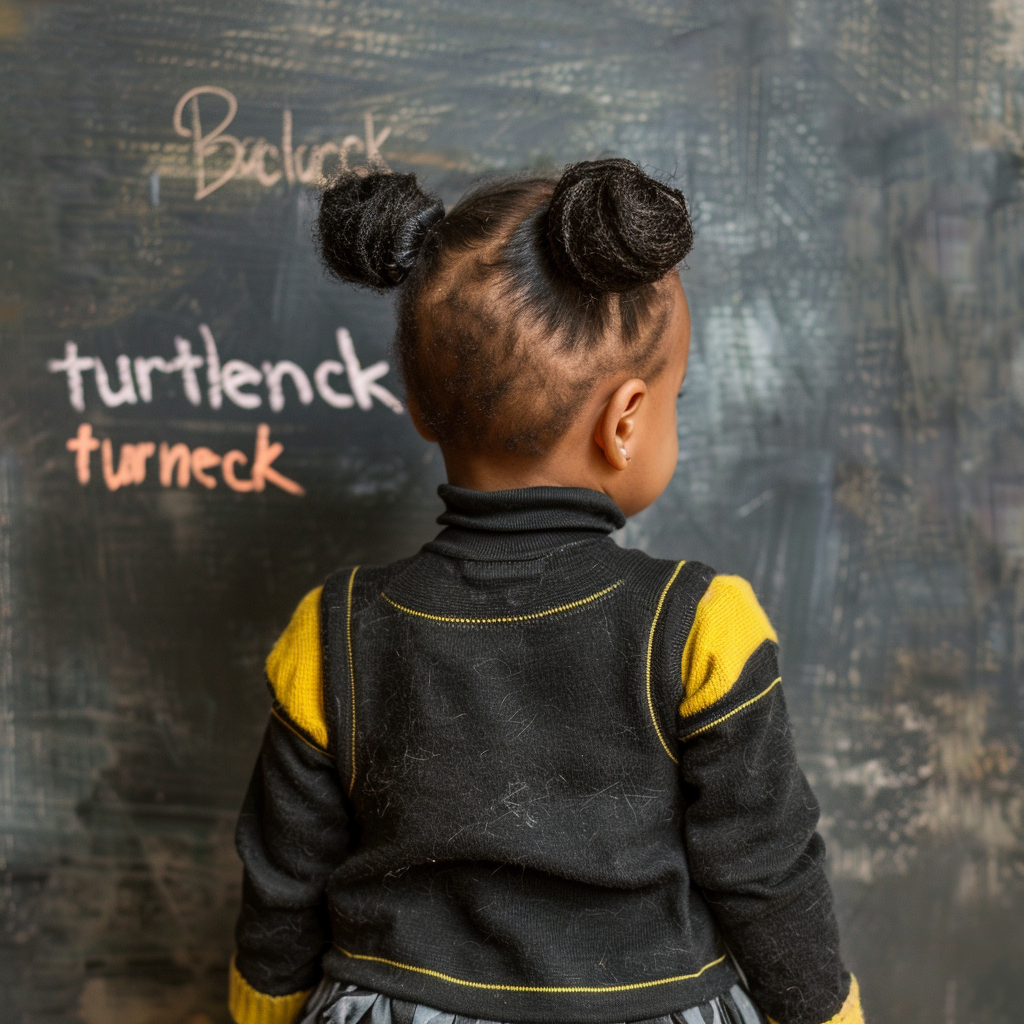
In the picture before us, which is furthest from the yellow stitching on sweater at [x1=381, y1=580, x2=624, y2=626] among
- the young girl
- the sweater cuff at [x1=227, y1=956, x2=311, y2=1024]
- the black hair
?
the sweater cuff at [x1=227, y1=956, x2=311, y2=1024]

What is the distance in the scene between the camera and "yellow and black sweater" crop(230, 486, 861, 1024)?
607 millimetres

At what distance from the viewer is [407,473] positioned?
101 cm

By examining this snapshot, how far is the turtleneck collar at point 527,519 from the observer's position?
2.06 feet

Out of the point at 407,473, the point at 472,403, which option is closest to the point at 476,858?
the point at 472,403

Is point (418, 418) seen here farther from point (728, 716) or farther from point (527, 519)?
point (728, 716)

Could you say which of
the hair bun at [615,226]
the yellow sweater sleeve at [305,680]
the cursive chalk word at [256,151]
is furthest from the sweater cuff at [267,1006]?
the cursive chalk word at [256,151]

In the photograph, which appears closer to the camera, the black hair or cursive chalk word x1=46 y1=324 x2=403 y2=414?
the black hair

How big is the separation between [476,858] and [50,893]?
2.24 feet

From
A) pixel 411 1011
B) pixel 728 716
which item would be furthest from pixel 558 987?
pixel 728 716

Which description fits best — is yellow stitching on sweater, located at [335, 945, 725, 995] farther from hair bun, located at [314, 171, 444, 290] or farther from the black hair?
hair bun, located at [314, 171, 444, 290]

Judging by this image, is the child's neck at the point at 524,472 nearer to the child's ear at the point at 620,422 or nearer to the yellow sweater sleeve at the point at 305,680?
the child's ear at the point at 620,422

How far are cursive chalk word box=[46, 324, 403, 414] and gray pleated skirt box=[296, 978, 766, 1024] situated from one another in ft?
1.79

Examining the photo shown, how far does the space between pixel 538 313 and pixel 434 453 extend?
1.37 feet

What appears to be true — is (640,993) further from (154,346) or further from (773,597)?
(154,346)
